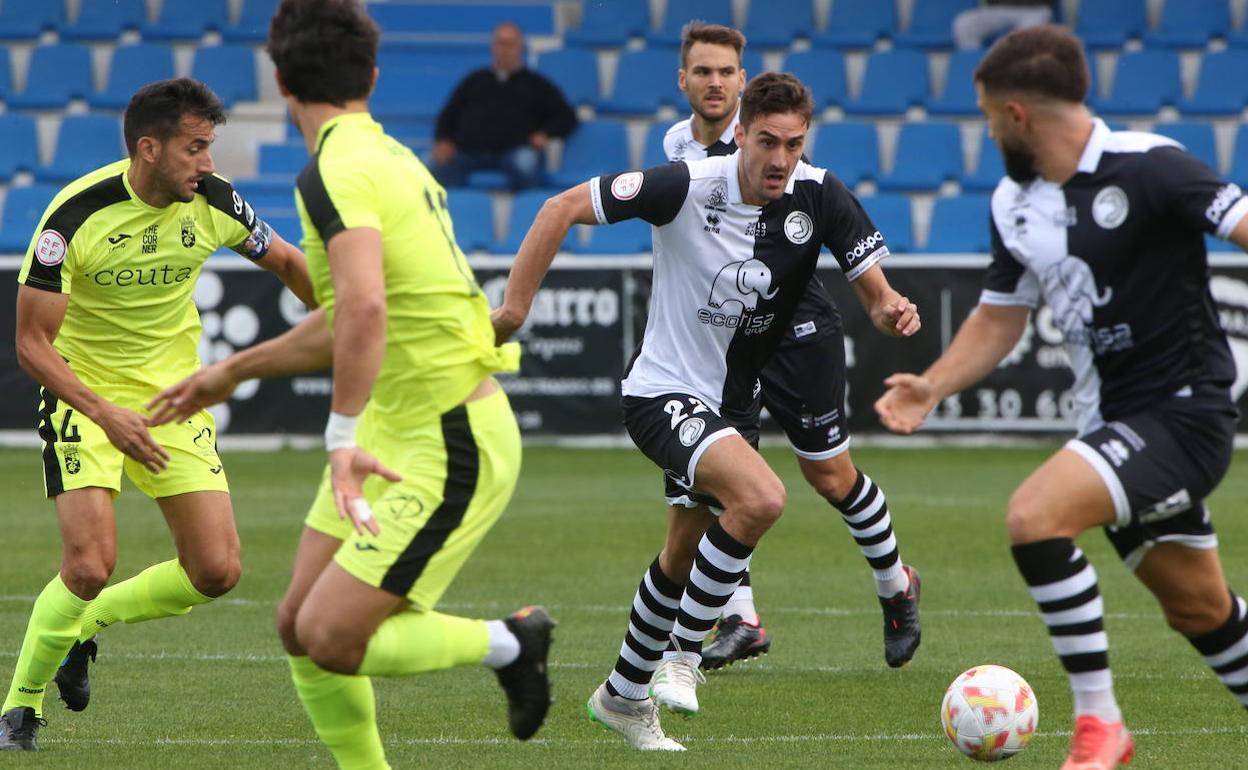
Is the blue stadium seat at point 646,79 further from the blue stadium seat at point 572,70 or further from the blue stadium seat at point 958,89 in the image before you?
the blue stadium seat at point 958,89

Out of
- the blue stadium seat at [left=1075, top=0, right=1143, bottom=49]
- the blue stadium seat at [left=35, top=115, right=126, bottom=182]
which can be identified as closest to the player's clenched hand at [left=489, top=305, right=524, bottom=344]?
the blue stadium seat at [left=35, top=115, right=126, bottom=182]

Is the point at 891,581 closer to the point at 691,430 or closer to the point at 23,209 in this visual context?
the point at 691,430

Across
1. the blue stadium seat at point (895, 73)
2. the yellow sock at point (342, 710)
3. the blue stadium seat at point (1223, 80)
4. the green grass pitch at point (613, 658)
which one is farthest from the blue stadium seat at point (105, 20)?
the yellow sock at point (342, 710)

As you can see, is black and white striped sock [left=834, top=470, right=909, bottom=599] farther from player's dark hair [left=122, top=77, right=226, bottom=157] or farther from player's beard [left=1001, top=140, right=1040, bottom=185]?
player's dark hair [left=122, top=77, right=226, bottom=157]

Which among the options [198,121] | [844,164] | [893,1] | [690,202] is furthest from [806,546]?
[893,1]

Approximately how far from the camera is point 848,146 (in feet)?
66.4

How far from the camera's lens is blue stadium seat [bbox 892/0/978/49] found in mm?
21328

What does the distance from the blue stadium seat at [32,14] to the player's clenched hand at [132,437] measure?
16.9 meters

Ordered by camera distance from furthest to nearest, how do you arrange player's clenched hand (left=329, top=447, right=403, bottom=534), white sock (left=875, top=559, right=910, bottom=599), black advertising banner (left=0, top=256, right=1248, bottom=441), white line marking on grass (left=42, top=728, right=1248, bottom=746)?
black advertising banner (left=0, top=256, right=1248, bottom=441) < white sock (left=875, top=559, right=910, bottom=599) < white line marking on grass (left=42, top=728, right=1248, bottom=746) < player's clenched hand (left=329, top=447, right=403, bottom=534)

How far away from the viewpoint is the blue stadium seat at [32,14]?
70.2 feet

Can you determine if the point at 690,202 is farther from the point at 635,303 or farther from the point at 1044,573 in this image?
the point at 635,303

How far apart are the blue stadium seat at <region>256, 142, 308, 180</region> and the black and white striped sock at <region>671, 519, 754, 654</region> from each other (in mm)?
14776

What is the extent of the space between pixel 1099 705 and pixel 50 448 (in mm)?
3749

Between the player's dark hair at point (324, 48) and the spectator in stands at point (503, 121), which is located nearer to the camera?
the player's dark hair at point (324, 48)
